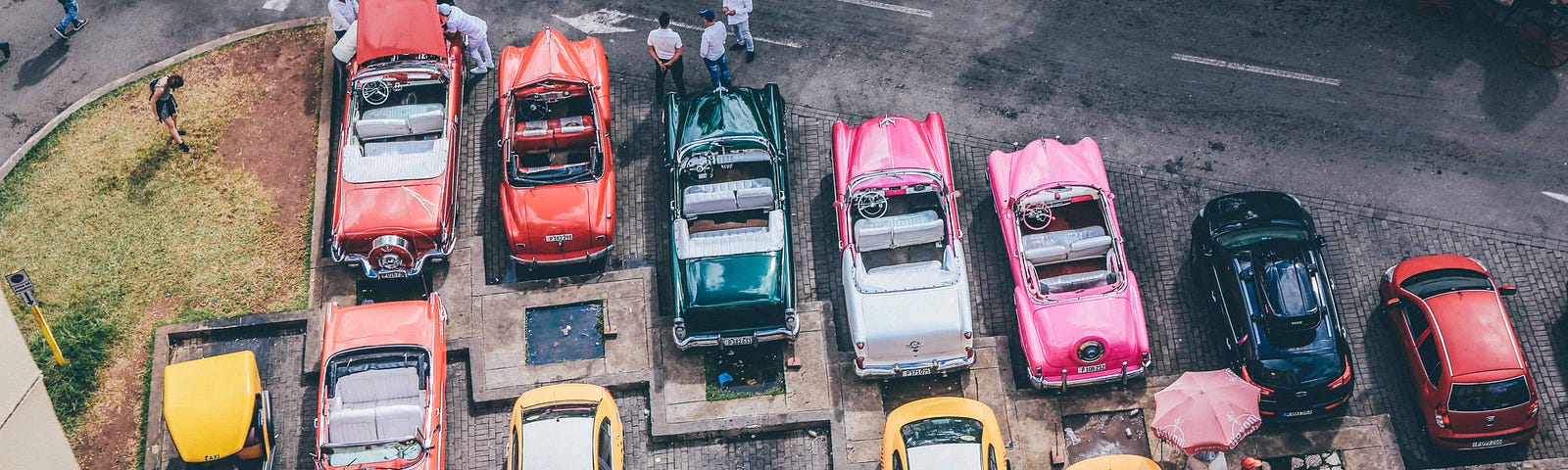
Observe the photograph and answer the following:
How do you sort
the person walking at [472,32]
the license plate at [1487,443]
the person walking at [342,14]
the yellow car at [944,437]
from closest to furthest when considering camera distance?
the yellow car at [944,437] < the license plate at [1487,443] < the person walking at [472,32] < the person walking at [342,14]

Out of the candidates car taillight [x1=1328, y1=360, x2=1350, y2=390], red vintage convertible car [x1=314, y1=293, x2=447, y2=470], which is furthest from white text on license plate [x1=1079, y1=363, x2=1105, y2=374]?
red vintage convertible car [x1=314, y1=293, x2=447, y2=470]

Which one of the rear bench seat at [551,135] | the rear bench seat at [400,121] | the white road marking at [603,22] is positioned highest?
the white road marking at [603,22]

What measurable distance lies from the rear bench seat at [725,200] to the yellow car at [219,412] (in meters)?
7.13

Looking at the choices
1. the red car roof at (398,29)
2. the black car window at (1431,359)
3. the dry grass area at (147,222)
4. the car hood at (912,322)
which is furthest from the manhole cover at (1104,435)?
the dry grass area at (147,222)

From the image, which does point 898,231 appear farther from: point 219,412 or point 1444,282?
point 219,412

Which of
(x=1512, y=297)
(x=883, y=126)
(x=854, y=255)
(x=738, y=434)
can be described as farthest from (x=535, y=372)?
(x=1512, y=297)

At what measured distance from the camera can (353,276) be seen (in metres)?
21.9

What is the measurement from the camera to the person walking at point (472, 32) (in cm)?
2259

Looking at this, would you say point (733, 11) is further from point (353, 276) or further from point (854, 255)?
point (353, 276)

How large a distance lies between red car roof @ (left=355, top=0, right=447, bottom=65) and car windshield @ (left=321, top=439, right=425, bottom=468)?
22.4 ft

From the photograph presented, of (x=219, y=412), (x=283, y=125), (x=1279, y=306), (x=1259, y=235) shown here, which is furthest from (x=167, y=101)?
(x=1279, y=306)

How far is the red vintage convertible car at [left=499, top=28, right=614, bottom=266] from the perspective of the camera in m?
21.1

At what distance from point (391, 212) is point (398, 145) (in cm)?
147

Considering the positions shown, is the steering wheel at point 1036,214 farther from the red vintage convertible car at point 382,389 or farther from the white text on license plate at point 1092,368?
the red vintage convertible car at point 382,389
